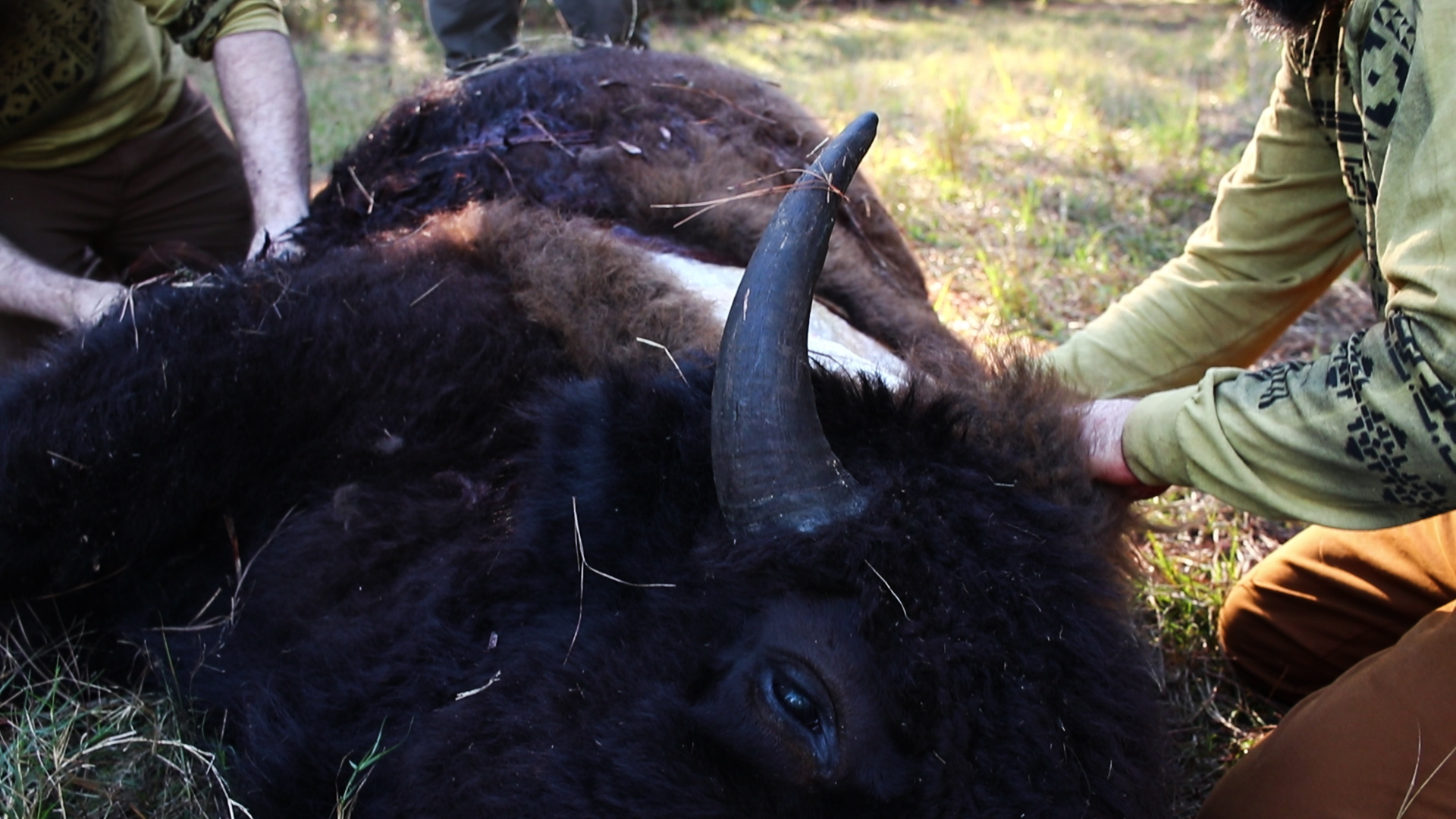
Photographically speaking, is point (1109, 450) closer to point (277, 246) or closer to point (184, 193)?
point (277, 246)

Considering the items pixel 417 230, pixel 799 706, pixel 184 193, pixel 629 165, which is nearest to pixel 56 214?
pixel 184 193

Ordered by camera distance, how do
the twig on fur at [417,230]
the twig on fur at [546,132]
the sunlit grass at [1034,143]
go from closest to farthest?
the twig on fur at [417,230], the twig on fur at [546,132], the sunlit grass at [1034,143]

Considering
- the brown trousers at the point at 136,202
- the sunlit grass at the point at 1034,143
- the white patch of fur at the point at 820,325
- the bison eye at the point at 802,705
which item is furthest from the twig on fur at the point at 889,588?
the brown trousers at the point at 136,202

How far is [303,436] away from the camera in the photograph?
2475 mm

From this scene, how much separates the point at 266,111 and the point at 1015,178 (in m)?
4.21

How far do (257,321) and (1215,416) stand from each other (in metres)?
2.11

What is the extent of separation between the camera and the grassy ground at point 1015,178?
247cm

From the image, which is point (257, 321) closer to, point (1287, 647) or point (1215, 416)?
point (1215, 416)

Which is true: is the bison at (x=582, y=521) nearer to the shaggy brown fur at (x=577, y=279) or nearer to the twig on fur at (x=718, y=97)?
the shaggy brown fur at (x=577, y=279)

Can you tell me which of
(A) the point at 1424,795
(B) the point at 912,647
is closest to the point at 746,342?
(B) the point at 912,647

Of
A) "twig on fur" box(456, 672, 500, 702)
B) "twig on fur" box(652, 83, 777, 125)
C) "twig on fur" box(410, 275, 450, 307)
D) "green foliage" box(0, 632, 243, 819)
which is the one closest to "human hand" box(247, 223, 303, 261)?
"twig on fur" box(410, 275, 450, 307)

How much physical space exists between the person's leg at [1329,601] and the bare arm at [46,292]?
329 centimetres

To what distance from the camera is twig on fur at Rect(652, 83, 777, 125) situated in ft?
11.5

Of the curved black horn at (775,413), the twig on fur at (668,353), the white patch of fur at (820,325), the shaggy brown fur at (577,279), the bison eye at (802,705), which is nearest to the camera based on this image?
the bison eye at (802,705)
